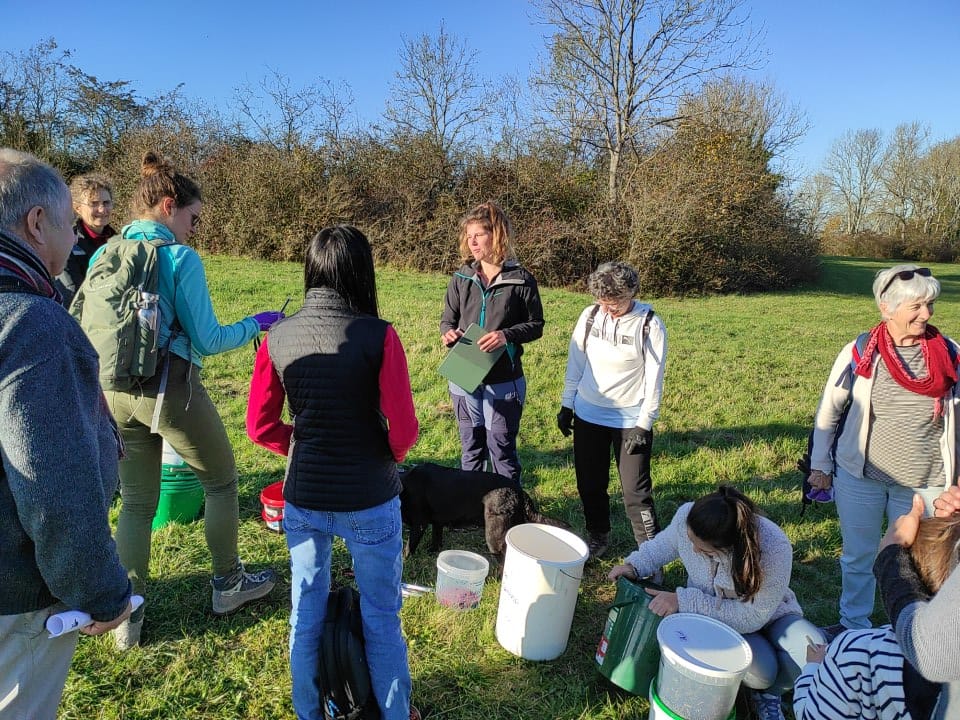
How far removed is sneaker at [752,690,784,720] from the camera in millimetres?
2654

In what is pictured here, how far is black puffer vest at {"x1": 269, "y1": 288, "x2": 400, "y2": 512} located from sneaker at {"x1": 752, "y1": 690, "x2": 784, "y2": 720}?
6.29 ft

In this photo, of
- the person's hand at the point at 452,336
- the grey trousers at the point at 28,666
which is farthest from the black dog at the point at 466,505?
the grey trousers at the point at 28,666

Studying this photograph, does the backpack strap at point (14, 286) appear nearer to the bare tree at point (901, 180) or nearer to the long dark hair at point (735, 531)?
the long dark hair at point (735, 531)

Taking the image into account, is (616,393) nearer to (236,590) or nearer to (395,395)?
(395,395)

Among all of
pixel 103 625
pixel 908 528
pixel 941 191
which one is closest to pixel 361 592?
pixel 103 625

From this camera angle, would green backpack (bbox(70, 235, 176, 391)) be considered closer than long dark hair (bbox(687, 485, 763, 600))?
Yes

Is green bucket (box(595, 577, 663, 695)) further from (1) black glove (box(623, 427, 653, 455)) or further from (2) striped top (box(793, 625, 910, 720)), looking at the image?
(1) black glove (box(623, 427, 653, 455))

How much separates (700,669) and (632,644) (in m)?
0.46

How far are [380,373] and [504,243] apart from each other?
2.18 m

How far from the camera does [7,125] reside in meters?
20.8

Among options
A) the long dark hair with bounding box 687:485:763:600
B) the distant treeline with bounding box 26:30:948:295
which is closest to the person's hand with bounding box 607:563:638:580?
the long dark hair with bounding box 687:485:763:600

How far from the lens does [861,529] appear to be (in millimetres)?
3189

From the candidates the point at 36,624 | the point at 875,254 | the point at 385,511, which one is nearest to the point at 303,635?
the point at 385,511

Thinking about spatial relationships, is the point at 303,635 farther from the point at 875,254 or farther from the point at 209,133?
the point at 875,254
